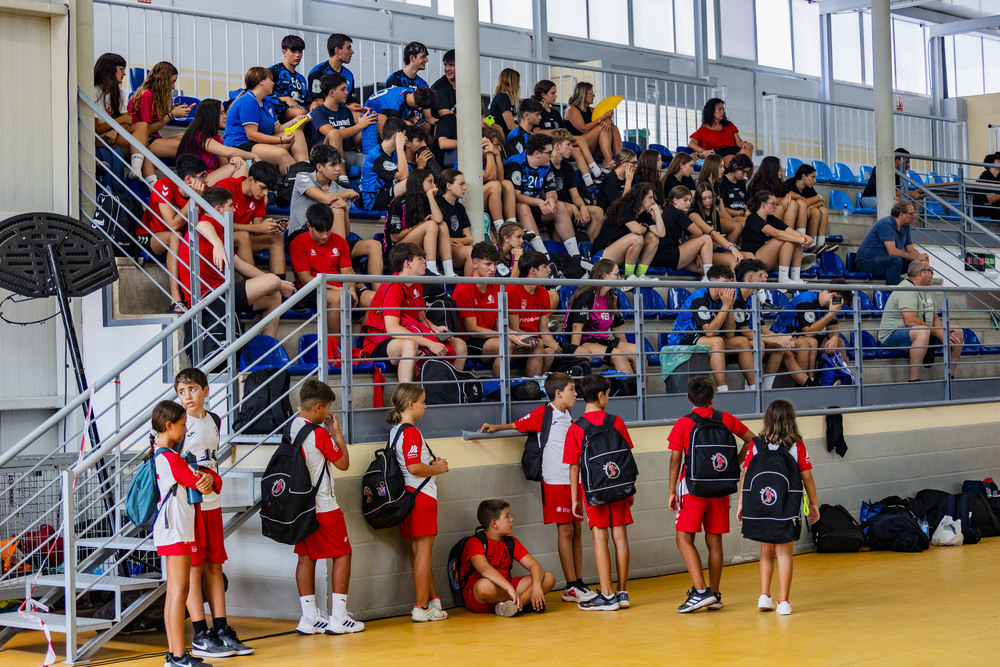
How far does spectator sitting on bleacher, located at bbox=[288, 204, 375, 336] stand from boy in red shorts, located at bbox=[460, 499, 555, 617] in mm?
2155

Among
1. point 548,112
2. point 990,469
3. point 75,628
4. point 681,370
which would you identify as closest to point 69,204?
point 75,628

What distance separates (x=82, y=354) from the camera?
8812 millimetres

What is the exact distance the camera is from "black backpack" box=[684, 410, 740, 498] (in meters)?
7.57

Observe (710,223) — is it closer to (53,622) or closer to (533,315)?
(533,315)

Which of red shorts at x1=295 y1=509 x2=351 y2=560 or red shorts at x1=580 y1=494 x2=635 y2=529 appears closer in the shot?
red shorts at x1=295 y1=509 x2=351 y2=560

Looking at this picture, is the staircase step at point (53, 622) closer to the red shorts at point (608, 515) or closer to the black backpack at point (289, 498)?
the black backpack at point (289, 498)

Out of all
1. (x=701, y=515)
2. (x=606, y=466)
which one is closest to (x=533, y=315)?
(x=606, y=466)

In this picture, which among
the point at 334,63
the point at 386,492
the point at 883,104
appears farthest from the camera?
the point at 883,104

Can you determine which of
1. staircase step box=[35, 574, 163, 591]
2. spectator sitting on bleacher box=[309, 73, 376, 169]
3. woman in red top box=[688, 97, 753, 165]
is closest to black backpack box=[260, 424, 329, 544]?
staircase step box=[35, 574, 163, 591]

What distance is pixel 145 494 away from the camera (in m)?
6.26

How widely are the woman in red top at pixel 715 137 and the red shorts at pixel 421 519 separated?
854 centimetres

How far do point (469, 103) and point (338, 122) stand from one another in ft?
6.03

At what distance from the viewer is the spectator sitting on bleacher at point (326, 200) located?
970cm

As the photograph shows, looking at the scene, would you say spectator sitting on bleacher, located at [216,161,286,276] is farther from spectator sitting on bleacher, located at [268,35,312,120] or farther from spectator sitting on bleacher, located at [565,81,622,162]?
spectator sitting on bleacher, located at [565,81,622,162]
